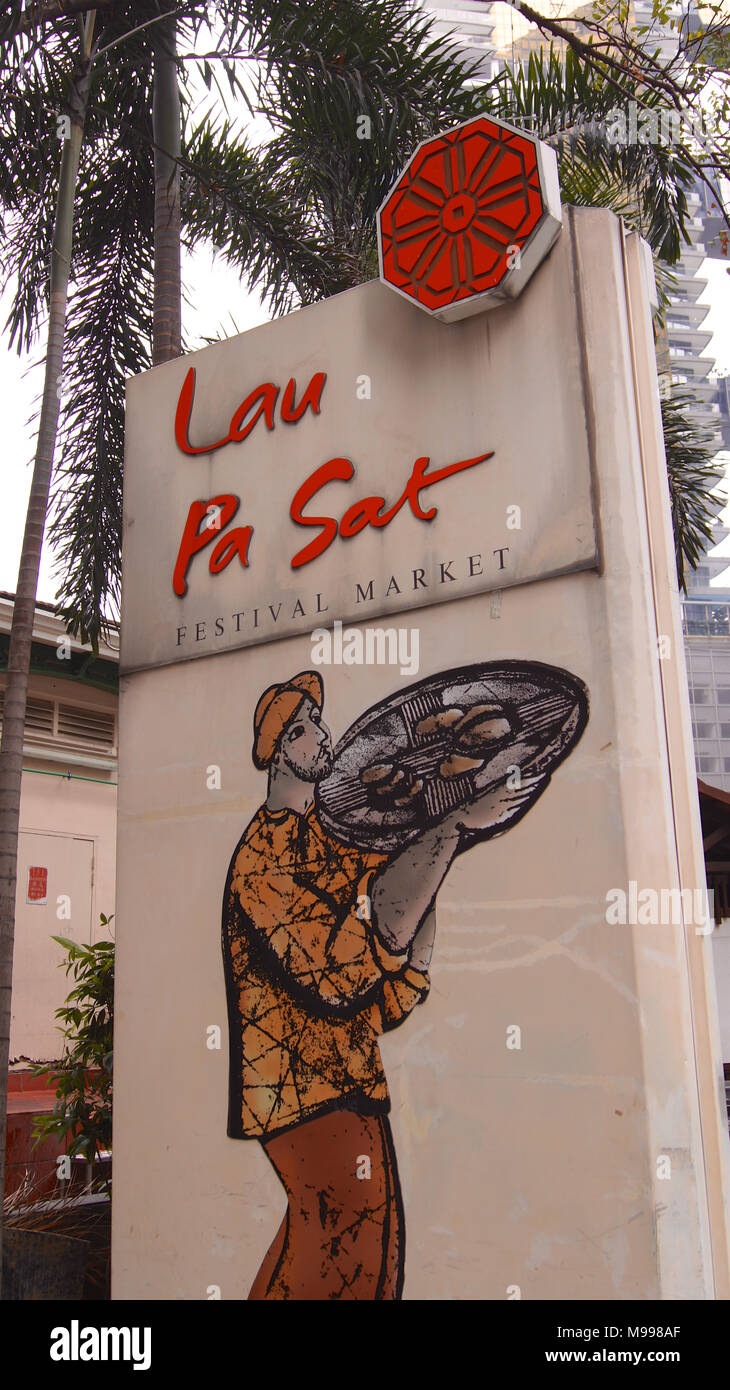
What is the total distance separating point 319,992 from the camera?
17.4ft

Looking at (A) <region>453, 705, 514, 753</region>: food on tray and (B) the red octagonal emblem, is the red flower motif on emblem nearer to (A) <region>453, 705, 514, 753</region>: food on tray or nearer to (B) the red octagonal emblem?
(B) the red octagonal emblem

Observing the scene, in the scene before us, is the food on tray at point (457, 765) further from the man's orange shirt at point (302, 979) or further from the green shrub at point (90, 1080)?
the green shrub at point (90, 1080)

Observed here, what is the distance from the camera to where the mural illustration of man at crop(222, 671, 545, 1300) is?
195 inches

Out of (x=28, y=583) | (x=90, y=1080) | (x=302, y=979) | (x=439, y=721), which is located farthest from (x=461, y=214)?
(x=90, y=1080)

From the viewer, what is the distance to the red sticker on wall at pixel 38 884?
1361 centimetres

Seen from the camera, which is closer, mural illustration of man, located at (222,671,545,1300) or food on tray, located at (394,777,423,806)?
mural illustration of man, located at (222,671,545,1300)

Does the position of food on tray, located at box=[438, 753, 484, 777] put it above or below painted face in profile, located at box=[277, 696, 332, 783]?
below

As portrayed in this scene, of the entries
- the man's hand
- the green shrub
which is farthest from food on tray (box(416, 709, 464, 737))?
the green shrub

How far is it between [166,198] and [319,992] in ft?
23.5

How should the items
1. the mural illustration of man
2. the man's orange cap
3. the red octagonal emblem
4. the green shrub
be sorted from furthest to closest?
the green shrub < the man's orange cap < the red octagonal emblem < the mural illustration of man

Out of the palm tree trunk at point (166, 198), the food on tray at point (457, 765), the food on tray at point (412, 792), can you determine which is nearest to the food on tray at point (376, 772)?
the food on tray at point (412, 792)

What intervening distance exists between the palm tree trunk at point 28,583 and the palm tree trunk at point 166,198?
103 centimetres

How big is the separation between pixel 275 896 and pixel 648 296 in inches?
128
